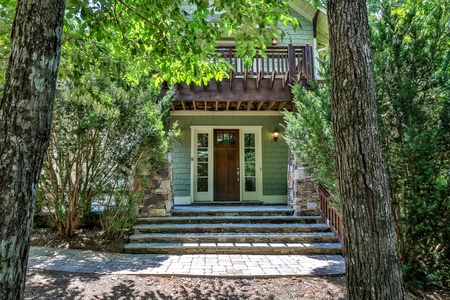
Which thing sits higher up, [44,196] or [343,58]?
[343,58]

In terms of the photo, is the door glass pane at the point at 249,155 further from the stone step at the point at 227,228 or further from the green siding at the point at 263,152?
the stone step at the point at 227,228

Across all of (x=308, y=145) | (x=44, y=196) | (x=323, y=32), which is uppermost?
(x=323, y=32)

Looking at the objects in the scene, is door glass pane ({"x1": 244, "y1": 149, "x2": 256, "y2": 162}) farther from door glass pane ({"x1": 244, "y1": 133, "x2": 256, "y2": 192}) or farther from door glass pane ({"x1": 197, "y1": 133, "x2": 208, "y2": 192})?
door glass pane ({"x1": 197, "y1": 133, "x2": 208, "y2": 192})

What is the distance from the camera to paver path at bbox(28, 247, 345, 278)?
3.39 metres

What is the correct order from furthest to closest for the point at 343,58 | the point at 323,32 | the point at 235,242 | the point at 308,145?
the point at 323,32 < the point at 235,242 < the point at 308,145 < the point at 343,58

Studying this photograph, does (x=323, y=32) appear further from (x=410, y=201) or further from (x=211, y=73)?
(x=410, y=201)

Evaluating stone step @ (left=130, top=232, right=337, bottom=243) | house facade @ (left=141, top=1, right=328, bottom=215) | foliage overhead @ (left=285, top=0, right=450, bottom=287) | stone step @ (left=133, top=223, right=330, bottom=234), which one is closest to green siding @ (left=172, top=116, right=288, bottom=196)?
house facade @ (left=141, top=1, right=328, bottom=215)

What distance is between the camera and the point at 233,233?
4.98 m

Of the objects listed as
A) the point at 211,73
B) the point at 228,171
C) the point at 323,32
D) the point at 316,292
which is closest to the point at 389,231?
the point at 316,292

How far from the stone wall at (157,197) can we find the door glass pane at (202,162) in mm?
1731

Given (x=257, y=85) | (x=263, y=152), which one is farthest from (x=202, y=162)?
(x=257, y=85)

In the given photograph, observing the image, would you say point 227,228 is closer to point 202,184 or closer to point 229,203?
point 229,203

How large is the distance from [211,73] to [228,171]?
393 centimetres

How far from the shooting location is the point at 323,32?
8.43 meters
